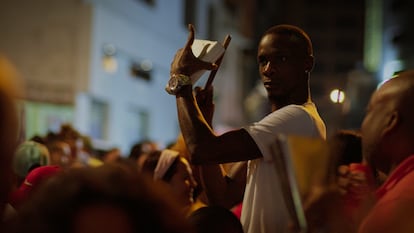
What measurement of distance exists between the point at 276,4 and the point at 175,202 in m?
45.4

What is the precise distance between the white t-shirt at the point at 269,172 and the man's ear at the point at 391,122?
71cm

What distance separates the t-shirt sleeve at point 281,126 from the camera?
3.53 meters

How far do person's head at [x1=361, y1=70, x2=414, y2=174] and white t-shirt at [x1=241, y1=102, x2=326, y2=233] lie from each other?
65cm

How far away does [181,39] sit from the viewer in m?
23.1

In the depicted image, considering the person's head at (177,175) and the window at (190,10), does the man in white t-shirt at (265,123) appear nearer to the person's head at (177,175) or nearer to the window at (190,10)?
the person's head at (177,175)

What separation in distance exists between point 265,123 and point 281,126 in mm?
67

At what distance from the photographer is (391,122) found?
286cm

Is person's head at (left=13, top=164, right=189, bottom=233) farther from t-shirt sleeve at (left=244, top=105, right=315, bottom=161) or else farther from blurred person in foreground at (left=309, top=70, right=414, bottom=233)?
t-shirt sleeve at (left=244, top=105, right=315, bottom=161)

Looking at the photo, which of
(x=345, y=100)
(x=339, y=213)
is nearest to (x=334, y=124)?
(x=345, y=100)

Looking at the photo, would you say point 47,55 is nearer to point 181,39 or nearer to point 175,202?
point 181,39

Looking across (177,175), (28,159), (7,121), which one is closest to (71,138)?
(28,159)

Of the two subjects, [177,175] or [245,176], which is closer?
[245,176]

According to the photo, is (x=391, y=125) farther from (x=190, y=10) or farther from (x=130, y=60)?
(x=190, y=10)

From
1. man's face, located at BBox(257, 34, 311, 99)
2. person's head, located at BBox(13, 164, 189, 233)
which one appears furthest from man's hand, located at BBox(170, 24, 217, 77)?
person's head, located at BBox(13, 164, 189, 233)
